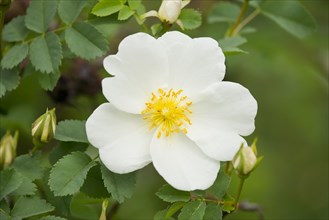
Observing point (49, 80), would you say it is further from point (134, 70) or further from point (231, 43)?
point (231, 43)

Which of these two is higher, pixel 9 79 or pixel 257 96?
pixel 9 79

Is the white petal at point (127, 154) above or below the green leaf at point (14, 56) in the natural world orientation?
below

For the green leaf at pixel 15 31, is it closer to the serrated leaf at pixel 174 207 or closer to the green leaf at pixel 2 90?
the green leaf at pixel 2 90

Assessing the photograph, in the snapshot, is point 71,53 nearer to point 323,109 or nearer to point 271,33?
point 271,33

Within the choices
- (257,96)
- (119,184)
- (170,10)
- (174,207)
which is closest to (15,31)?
(170,10)

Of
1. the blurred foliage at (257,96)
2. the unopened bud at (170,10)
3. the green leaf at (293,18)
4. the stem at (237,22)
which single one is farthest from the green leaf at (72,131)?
the green leaf at (293,18)

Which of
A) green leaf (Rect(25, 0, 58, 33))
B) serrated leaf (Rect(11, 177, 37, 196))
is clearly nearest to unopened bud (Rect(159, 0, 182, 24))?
green leaf (Rect(25, 0, 58, 33))
